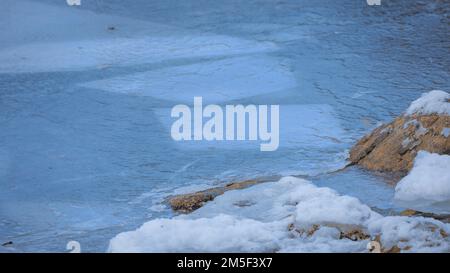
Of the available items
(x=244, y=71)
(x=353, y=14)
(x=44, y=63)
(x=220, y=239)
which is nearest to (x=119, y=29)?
(x=44, y=63)

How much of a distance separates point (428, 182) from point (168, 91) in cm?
193

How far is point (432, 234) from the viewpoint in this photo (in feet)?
8.75

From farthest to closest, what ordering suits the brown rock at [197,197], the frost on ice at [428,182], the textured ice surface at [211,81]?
the textured ice surface at [211,81], the brown rock at [197,197], the frost on ice at [428,182]

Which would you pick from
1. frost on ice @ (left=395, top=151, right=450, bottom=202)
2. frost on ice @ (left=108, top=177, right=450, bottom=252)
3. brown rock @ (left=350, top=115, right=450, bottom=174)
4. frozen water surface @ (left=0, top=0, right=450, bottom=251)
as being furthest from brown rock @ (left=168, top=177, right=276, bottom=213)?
frost on ice @ (left=395, top=151, right=450, bottom=202)

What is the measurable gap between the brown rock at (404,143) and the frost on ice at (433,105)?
1.1 inches

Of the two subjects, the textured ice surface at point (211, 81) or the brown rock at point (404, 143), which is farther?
the textured ice surface at point (211, 81)

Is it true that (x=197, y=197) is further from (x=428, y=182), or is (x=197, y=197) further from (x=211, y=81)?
(x=211, y=81)

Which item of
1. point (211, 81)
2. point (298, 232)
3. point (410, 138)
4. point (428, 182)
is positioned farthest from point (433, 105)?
point (211, 81)

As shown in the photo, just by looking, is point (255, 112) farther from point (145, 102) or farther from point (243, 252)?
point (243, 252)

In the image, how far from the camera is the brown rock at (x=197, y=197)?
10.9 ft

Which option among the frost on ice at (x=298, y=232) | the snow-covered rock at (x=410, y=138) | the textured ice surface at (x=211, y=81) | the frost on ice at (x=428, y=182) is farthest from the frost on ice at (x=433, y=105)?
the textured ice surface at (x=211, y=81)

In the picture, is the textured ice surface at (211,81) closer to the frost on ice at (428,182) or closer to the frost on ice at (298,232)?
the frost on ice at (428,182)

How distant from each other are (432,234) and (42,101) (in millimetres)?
2645

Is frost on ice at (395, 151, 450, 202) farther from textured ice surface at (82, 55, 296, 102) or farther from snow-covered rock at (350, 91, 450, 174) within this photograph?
textured ice surface at (82, 55, 296, 102)
